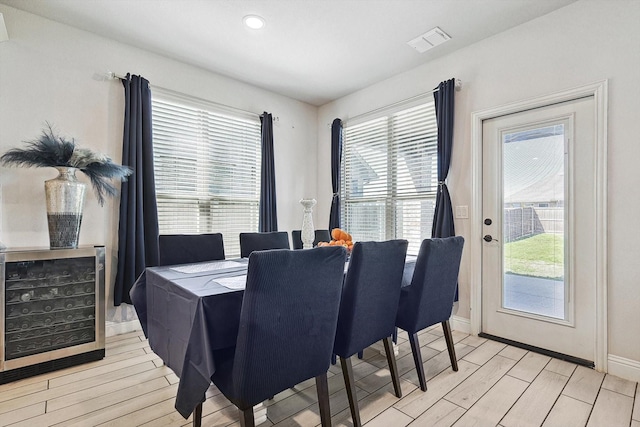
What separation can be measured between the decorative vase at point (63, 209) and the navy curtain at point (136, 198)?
47cm

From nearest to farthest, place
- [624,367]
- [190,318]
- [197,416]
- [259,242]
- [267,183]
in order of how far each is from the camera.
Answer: [190,318] → [197,416] → [624,367] → [259,242] → [267,183]

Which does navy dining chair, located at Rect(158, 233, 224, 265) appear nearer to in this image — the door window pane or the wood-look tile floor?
the wood-look tile floor

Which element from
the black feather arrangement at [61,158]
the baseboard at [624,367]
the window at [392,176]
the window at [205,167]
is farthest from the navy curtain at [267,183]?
the baseboard at [624,367]

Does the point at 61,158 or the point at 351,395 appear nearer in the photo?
the point at 351,395

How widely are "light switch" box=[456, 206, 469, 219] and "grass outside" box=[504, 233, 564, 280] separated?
437mm

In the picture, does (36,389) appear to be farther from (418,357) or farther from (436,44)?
(436,44)

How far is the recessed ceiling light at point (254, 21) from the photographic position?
264 centimetres

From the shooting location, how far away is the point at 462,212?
3129mm

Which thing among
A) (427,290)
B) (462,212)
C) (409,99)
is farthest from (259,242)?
(409,99)

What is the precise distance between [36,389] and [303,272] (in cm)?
209

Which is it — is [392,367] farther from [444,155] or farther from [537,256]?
[444,155]

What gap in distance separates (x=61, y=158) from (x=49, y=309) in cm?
112

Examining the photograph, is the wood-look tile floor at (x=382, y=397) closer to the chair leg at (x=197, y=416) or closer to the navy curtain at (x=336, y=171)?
the chair leg at (x=197, y=416)

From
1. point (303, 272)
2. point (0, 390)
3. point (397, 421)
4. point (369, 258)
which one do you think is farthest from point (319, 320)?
point (0, 390)
